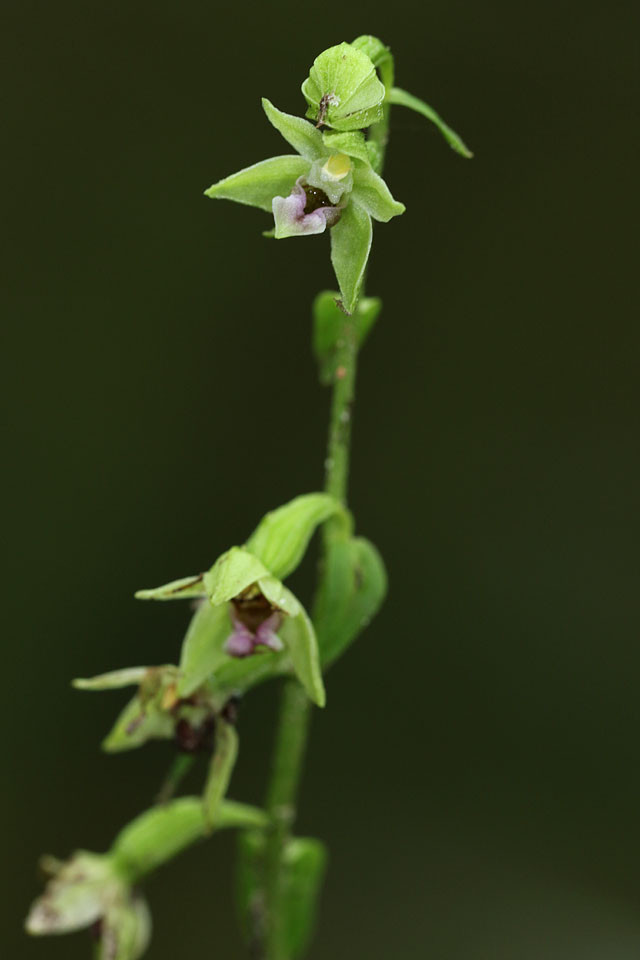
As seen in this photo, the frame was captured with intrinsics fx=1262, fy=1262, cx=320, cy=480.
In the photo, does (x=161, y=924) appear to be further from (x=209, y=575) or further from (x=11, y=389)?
(x=209, y=575)

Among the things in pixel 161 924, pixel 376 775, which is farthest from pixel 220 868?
pixel 376 775

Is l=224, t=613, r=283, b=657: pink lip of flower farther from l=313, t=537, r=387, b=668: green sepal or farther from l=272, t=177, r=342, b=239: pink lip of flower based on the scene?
l=272, t=177, r=342, b=239: pink lip of flower

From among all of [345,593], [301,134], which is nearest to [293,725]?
[345,593]

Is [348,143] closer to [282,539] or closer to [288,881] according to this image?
[282,539]

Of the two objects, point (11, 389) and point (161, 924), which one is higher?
point (11, 389)

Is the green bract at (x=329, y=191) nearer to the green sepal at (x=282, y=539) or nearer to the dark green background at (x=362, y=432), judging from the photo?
the green sepal at (x=282, y=539)
